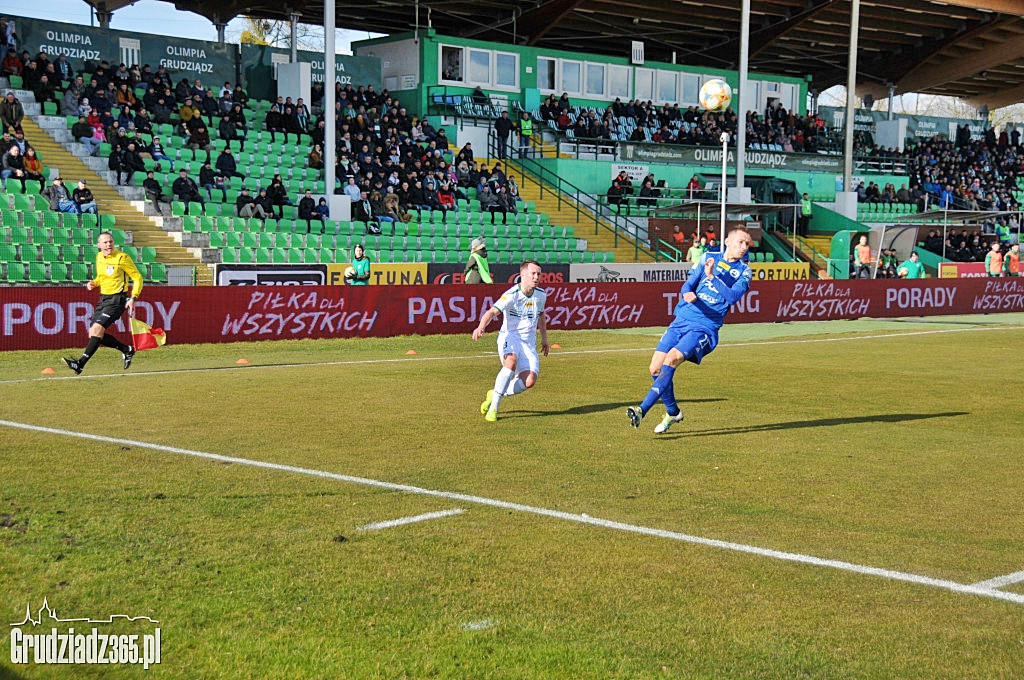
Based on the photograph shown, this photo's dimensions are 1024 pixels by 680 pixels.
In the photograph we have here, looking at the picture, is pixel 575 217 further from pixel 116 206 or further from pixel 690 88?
pixel 116 206

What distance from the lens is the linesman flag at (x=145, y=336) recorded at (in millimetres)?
16812

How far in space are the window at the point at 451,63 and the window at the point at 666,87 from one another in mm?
10372

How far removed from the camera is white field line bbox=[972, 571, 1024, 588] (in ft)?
19.6

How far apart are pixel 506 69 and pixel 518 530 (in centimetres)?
4200

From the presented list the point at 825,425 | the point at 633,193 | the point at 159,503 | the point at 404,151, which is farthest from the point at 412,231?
the point at 159,503

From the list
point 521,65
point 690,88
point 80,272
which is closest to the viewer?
point 80,272

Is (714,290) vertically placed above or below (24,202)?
below

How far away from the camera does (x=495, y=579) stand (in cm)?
600

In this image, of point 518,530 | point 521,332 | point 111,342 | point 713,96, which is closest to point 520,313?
point 521,332

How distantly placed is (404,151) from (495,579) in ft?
103

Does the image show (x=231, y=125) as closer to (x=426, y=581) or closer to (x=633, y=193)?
(x=633, y=193)

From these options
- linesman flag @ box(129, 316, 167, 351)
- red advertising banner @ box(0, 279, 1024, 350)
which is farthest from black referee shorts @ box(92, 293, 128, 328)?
red advertising banner @ box(0, 279, 1024, 350)

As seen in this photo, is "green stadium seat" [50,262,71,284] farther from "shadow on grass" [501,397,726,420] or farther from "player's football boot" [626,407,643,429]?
"player's football boot" [626,407,643,429]

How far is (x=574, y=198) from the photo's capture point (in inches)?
1631
